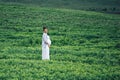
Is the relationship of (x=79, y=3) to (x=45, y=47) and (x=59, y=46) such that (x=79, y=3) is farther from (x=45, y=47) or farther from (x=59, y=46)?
(x=45, y=47)

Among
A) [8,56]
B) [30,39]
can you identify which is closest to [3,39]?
[30,39]

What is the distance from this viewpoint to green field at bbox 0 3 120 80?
51.9 ft

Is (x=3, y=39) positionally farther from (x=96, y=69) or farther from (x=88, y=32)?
(x=96, y=69)

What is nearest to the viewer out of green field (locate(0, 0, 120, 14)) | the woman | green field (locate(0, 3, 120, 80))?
green field (locate(0, 3, 120, 80))

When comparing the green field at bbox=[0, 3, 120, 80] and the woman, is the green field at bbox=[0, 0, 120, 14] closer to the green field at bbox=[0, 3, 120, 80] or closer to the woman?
the green field at bbox=[0, 3, 120, 80]

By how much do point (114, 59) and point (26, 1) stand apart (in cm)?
5915

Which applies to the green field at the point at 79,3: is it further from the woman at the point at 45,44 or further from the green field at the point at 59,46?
the woman at the point at 45,44

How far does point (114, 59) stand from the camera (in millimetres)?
20828

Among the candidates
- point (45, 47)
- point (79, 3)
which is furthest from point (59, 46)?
point (79, 3)

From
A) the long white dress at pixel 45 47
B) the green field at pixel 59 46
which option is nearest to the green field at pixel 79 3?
the green field at pixel 59 46

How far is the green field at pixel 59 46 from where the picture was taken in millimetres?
15828

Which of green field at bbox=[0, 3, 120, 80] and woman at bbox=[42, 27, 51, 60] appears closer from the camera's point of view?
green field at bbox=[0, 3, 120, 80]

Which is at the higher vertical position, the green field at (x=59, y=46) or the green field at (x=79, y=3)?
the green field at (x=79, y=3)

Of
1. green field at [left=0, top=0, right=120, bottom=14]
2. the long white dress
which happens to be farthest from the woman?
green field at [left=0, top=0, right=120, bottom=14]
